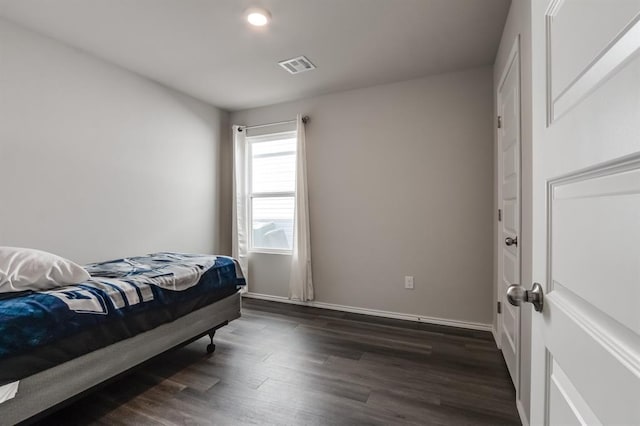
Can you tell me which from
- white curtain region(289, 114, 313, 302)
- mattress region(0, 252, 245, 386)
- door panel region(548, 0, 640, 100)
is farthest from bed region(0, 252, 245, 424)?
door panel region(548, 0, 640, 100)

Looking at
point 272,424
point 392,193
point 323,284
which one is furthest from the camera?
point 323,284

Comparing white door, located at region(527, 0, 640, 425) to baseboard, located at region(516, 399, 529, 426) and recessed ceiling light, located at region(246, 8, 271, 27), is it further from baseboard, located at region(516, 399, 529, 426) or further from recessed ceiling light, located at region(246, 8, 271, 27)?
recessed ceiling light, located at region(246, 8, 271, 27)

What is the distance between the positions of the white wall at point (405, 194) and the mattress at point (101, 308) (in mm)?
1488

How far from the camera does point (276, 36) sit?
95.4 inches

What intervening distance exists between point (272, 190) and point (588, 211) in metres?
3.68

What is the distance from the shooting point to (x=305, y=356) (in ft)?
7.98

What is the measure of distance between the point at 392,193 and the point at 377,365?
1725 millimetres

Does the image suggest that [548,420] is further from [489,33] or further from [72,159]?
[72,159]

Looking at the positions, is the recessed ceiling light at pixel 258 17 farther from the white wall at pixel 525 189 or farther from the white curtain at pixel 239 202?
the white curtain at pixel 239 202

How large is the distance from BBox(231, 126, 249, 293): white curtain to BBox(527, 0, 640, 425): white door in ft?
12.1

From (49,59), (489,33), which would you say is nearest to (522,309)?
(489,33)

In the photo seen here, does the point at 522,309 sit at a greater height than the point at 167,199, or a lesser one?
lesser

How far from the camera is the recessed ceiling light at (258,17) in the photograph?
6.87 feet

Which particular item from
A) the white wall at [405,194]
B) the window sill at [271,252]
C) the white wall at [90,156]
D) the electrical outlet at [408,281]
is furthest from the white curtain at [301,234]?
the white wall at [90,156]
